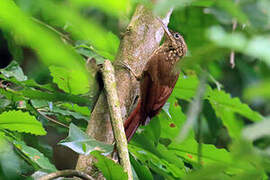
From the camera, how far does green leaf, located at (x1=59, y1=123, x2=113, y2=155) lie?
119cm

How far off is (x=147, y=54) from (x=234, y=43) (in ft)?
4.19

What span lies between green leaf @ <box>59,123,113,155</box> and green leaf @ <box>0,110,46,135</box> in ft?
0.47

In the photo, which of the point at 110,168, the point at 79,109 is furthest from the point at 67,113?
the point at 110,168

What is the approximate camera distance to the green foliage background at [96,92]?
49 cm

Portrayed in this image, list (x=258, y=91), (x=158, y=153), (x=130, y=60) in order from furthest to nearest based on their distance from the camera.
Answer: (x=130, y=60) < (x=158, y=153) < (x=258, y=91)

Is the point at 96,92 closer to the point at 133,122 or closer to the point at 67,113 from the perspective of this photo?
the point at 67,113

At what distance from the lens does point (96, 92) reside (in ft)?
5.38

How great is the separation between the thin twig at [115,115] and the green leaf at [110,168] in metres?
0.08

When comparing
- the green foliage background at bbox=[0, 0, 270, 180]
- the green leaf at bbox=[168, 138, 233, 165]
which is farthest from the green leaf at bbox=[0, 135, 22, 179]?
the green leaf at bbox=[168, 138, 233, 165]

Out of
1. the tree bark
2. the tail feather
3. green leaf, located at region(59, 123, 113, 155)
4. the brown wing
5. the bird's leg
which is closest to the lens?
green leaf, located at region(59, 123, 113, 155)

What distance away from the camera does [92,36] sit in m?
0.51

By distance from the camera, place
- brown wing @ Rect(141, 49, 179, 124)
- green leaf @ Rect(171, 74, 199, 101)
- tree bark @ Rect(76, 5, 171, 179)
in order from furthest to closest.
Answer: brown wing @ Rect(141, 49, 179, 124) → green leaf @ Rect(171, 74, 199, 101) → tree bark @ Rect(76, 5, 171, 179)

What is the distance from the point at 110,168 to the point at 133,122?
24.6 inches

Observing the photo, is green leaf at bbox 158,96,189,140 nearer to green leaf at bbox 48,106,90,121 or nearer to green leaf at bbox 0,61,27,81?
green leaf at bbox 48,106,90,121
